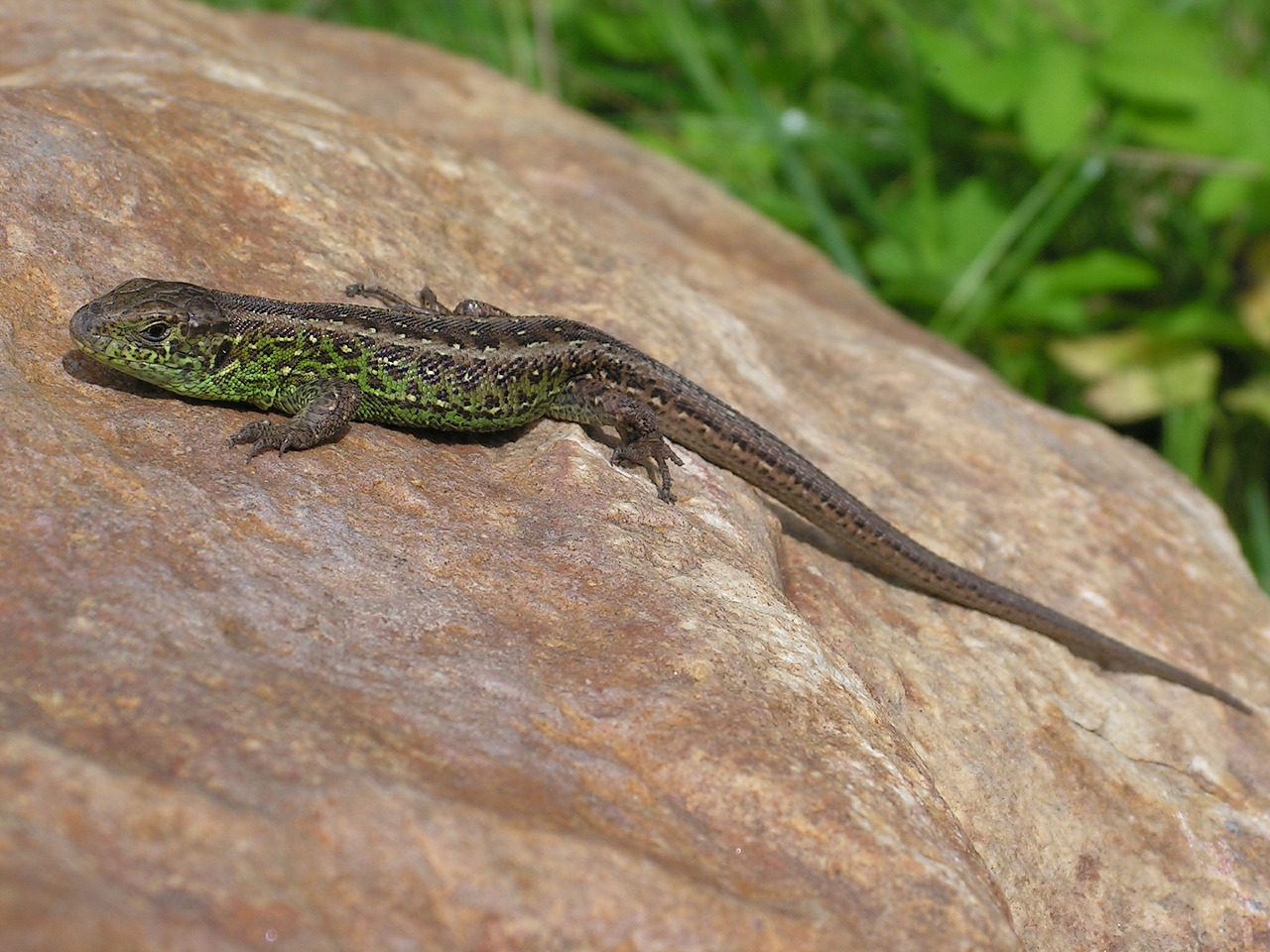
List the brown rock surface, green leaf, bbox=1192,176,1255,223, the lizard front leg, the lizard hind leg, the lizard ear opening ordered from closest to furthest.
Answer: the brown rock surface, the lizard front leg, the lizard ear opening, the lizard hind leg, green leaf, bbox=1192,176,1255,223

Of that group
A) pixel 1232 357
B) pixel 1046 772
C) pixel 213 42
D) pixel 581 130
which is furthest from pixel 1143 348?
pixel 213 42

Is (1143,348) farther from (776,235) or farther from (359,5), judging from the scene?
(359,5)

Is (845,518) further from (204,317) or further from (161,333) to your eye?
(161,333)

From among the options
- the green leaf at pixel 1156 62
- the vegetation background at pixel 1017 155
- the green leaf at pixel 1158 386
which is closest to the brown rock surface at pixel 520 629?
the green leaf at pixel 1158 386

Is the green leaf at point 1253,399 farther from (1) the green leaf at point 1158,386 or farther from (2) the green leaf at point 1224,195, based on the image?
(2) the green leaf at point 1224,195

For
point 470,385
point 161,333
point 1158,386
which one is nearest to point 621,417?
point 470,385

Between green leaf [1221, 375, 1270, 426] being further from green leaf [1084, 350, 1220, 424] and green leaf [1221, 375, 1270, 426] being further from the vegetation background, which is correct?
green leaf [1084, 350, 1220, 424]

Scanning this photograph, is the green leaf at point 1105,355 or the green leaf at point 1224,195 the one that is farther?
the green leaf at point 1105,355

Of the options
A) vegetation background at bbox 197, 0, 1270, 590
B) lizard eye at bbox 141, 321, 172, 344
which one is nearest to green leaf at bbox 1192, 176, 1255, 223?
vegetation background at bbox 197, 0, 1270, 590
